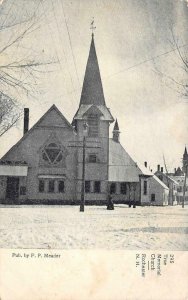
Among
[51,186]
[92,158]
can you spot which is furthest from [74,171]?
[51,186]

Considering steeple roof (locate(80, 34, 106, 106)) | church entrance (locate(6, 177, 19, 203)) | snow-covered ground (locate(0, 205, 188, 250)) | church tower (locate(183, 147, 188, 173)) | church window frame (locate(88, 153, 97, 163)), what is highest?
steeple roof (locate(80, 34, 106, 106))

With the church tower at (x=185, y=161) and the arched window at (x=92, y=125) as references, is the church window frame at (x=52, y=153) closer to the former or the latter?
the arched window at (x=92, y=125)

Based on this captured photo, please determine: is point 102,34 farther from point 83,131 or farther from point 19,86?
point 83,131

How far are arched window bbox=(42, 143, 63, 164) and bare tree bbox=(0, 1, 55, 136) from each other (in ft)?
11.2

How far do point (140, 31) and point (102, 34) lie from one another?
0.35 metres

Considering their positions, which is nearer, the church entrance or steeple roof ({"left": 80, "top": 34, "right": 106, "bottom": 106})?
steeple roof ({"left": 80, "top": 34, "right": 106, "bottom": 106})

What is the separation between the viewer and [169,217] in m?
4.84

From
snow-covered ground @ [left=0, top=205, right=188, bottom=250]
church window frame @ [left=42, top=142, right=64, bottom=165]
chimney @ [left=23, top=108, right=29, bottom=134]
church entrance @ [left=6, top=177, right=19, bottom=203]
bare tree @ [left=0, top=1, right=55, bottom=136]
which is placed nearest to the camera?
snow-covered ground @ [left=0, top=205, right=188, bottom=250]

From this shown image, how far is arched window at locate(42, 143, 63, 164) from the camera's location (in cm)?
825

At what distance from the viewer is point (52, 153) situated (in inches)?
337

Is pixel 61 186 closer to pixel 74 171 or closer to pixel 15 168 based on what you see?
pixel 74 171

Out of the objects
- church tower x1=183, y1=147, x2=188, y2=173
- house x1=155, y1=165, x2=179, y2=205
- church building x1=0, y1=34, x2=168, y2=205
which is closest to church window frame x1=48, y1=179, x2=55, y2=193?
Answer: church building x1=0, y1=34, x2=168, y2=205

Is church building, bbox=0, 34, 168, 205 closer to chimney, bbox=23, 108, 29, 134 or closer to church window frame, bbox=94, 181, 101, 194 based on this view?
church window frame, bbox=94, 181, 101, 194

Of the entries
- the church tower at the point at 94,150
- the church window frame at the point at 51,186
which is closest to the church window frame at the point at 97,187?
the church tower at the point at 94,150
